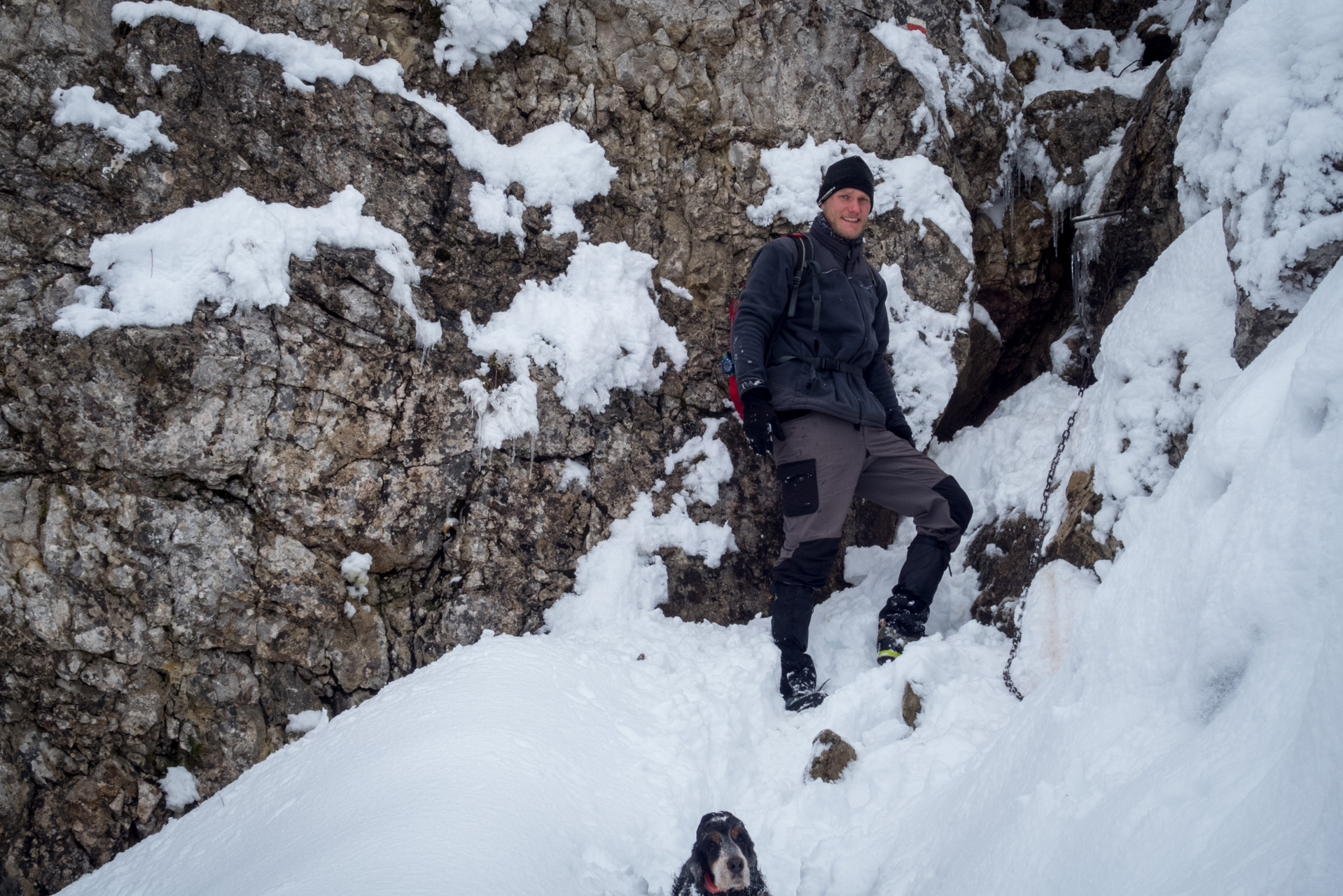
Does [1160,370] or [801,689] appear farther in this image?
[1160,370]

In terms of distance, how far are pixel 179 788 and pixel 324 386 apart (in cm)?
225

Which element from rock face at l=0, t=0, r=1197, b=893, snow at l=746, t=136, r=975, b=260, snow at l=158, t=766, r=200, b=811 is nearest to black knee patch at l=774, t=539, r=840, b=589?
rock face at l=0, t=0, r=1197, b=893

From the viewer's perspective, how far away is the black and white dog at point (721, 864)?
8.16 feet

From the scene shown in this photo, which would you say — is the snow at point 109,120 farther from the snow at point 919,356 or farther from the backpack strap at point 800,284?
the snow at point 919,356

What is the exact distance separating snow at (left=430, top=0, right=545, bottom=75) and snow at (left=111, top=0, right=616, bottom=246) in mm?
81

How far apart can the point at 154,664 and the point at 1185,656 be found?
14.9ft

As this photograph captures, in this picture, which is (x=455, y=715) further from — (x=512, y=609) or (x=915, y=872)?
(x=915, y=872)

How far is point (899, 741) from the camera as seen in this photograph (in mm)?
3316

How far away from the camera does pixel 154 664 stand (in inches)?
151

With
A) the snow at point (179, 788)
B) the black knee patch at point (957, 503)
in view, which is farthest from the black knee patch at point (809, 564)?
the snow at point (179, 788)

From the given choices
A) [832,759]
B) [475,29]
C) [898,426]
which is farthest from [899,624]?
[475,29]

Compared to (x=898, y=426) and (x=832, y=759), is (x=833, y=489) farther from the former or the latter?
(x=832, y=759)

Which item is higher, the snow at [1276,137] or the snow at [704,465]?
the snow at [1276,137]

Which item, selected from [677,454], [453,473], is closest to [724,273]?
[677,454]
